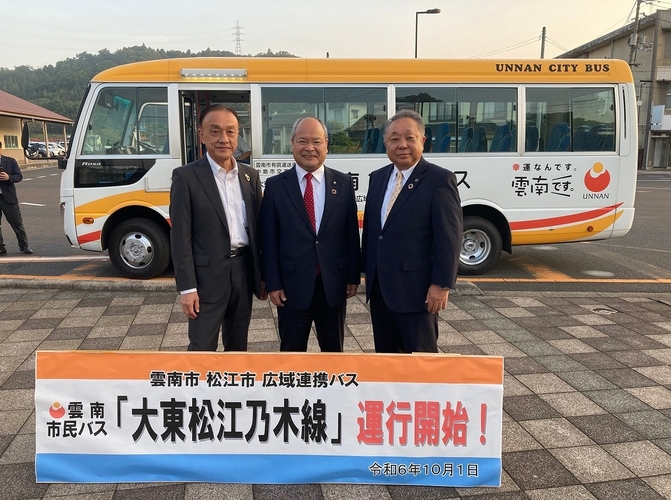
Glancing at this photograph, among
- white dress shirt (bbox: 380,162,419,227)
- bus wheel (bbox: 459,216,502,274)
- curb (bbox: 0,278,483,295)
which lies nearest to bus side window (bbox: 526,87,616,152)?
bus wheel (bbox: 459,216,502,274)

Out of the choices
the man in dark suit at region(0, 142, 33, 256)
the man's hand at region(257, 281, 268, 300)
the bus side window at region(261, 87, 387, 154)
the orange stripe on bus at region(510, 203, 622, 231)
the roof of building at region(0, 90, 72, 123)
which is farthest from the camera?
the roof of building at region(0, 90, 72, 123)

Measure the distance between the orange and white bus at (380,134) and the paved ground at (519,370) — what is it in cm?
112

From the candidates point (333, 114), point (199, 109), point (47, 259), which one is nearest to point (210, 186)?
point (333, 114)

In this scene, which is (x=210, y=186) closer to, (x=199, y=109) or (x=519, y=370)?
(x=519, y=370)

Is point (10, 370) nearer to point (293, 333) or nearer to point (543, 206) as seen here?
point (293, 333)

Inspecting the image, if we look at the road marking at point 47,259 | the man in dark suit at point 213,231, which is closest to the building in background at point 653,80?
the road marking at point 47,259

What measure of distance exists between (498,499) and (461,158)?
15.7 ft

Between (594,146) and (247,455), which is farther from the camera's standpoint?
(594,146)

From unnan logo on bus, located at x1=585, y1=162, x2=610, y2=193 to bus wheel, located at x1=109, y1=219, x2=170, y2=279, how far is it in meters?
5.47

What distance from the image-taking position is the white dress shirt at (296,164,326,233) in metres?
2.80

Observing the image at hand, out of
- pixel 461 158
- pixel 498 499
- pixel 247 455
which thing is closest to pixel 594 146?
pixel 461 158

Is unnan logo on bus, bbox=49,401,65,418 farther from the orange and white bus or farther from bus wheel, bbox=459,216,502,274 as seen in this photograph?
bus wheel, bbox=459,216,502,274

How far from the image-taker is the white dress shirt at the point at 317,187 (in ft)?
9.18

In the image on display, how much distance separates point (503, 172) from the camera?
643cm
